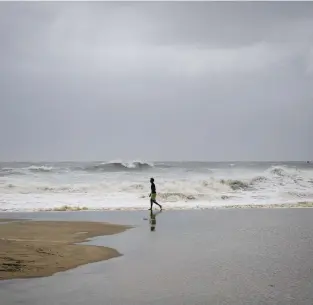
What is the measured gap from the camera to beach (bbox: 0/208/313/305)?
7.02m

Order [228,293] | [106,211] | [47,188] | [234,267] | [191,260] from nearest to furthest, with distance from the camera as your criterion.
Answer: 1. [228,293]
2. [234,267]
3. [191,260]
4. [106,211]
5. [47,188]

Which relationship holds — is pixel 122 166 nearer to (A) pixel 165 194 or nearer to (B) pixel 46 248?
(A) pixel 165 194

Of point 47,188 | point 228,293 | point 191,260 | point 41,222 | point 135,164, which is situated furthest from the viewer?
point 135,164

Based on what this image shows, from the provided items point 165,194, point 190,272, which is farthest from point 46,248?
point 165,194

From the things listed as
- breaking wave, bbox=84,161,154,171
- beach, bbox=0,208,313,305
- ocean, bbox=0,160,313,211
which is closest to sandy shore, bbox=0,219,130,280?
beach, bbox=0,208,313,305

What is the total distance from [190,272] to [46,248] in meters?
4.25

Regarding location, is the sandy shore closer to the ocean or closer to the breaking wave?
the ocean

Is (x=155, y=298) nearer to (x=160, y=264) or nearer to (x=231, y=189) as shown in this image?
(x=160, y=264)

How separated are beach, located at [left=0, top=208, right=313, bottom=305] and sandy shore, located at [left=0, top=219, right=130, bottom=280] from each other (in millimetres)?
476

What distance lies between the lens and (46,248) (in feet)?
36.4

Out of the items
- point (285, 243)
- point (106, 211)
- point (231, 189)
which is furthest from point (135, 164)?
point (285, 243)

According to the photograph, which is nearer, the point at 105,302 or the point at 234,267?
the point at 105,302

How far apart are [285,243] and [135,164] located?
56.7 metres

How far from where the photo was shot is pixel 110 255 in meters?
10.7
